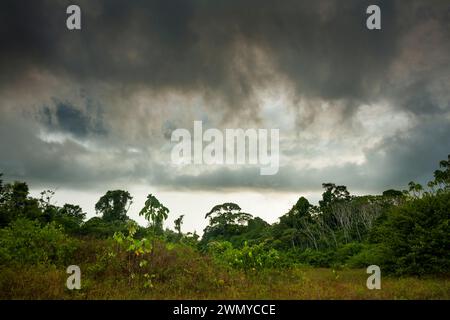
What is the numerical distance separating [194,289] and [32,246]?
22.4 feet

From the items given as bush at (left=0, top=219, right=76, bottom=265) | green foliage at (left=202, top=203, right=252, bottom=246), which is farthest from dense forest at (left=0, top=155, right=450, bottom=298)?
green foliage at (left=202, top=203, right=252, bottom=246)

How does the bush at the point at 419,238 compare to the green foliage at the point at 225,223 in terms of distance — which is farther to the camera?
the green foliage at the point at 225,223

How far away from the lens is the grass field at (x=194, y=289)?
9.26 metres

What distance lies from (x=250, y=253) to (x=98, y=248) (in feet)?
21.4

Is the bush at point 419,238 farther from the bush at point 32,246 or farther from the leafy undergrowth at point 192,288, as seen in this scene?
the bush at point 32,246

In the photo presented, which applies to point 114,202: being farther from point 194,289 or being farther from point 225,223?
point 194,289

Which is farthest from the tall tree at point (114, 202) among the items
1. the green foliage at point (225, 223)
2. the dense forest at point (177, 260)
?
the dense forest at point (177, 260)

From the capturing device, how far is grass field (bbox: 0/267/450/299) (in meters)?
9.26

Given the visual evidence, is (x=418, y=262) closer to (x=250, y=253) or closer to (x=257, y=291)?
(x=250, y=253)

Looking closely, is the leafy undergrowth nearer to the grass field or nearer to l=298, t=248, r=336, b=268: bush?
the grass field

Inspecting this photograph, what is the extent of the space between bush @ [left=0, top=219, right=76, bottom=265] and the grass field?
130cm

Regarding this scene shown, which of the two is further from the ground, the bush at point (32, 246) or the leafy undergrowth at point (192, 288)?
the bush at point (32, 246)

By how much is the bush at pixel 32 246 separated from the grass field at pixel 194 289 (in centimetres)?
130

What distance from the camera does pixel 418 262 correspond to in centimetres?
1520
